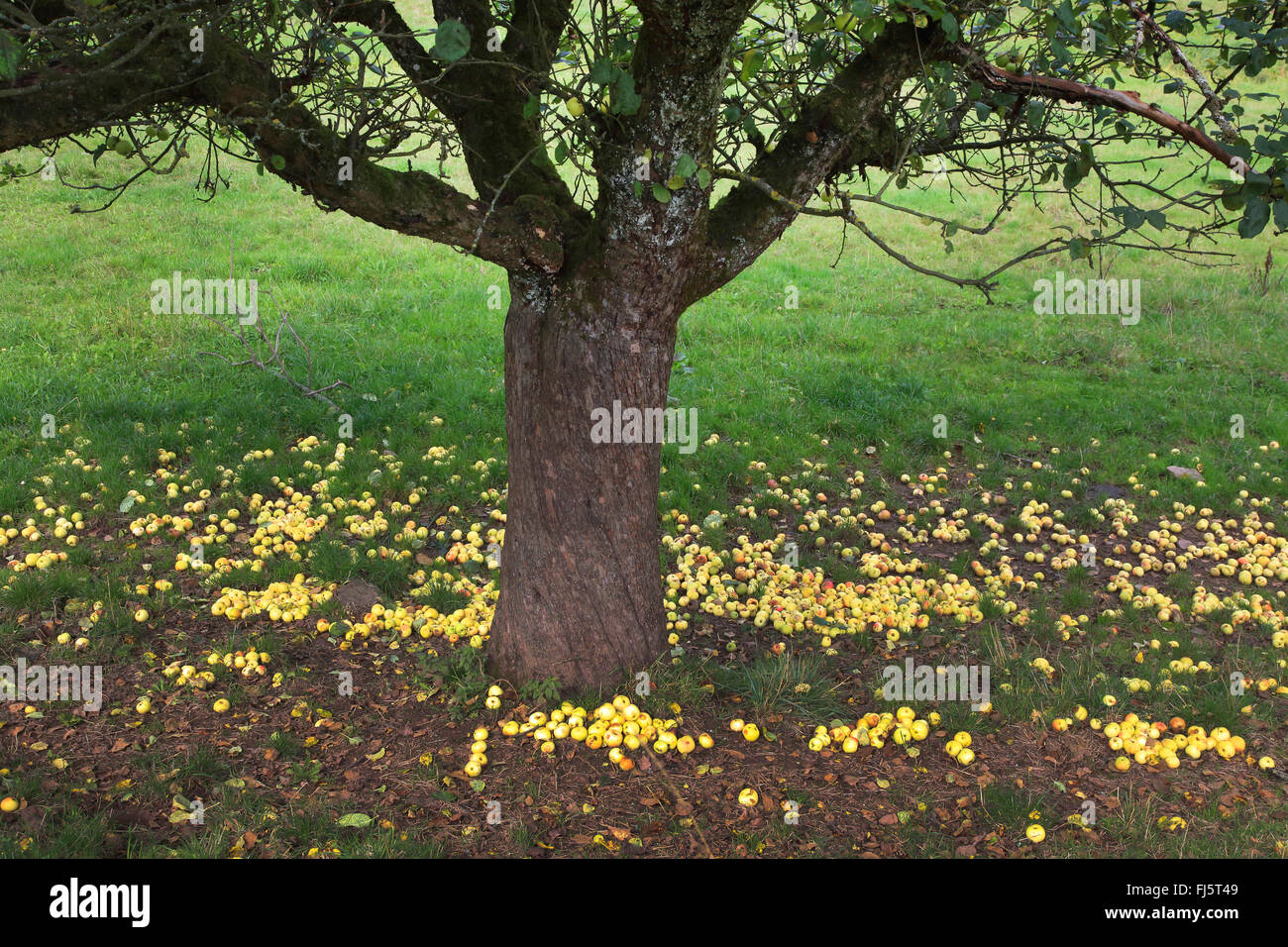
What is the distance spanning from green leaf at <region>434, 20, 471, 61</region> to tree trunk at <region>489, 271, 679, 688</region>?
49.9 inches

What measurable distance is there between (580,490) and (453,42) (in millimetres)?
2010

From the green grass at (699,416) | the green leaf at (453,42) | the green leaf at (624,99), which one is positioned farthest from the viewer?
the green grass at (699,416)

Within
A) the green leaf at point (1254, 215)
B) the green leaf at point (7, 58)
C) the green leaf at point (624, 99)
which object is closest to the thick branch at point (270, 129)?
the green leaf at point (7, 58)

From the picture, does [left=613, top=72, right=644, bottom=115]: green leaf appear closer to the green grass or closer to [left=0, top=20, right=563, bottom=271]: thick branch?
[left=0, top=20, right=563, bottom=271]: thick branch

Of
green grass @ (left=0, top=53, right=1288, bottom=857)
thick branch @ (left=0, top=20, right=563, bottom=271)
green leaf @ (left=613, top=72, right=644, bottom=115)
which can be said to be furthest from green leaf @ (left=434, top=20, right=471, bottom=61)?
green grass @ (left=0, top=53, right=1288, bottom=857)

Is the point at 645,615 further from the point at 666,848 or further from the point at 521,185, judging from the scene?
the point at 521,185

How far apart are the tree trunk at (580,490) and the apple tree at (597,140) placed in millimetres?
11

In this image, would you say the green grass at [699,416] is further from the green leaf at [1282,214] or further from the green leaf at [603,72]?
the green leaf at [603,72]

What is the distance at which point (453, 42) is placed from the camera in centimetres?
297

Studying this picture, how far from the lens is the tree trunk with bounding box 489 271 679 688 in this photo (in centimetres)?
418

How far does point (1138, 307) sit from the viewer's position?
11344mm

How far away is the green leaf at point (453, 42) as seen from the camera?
2.93m

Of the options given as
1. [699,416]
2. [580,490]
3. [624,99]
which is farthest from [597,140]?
[699,416]

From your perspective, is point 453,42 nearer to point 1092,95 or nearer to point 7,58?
point 7,58
